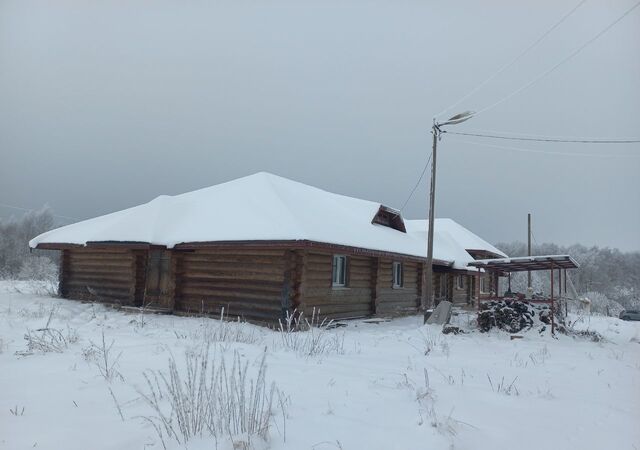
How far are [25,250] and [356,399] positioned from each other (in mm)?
63437

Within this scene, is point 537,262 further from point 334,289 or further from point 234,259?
point 234,259

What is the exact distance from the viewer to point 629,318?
31500 mm

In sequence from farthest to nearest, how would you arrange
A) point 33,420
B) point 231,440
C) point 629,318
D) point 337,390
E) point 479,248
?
point 629,318 → point 479,248 → point 337,390 → point 33,420 → point 231,440

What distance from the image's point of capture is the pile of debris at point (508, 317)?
1287 cm

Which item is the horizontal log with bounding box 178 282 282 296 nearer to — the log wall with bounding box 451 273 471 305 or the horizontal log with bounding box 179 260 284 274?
the horizontal log with bounding box 179 260 284 274

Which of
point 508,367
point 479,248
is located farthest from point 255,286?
point 479,248

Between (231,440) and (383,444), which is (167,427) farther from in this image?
(383,444)

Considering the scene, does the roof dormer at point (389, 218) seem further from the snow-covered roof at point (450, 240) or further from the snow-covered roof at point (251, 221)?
the snow-covered roof at point (450, 240)

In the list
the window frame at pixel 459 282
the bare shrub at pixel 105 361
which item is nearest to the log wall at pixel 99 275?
the bare shrub at pixel 105 361

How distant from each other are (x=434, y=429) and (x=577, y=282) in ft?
243

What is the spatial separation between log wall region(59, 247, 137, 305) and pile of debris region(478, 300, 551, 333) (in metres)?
11.6

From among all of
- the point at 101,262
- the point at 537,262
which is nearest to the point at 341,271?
the point at 537,262

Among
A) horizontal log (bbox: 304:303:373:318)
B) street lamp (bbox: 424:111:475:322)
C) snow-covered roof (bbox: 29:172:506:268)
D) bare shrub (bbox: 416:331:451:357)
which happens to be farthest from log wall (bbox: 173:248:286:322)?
street lamp (bbox: 424:111:475:322)

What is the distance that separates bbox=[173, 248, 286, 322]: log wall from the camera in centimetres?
1278
